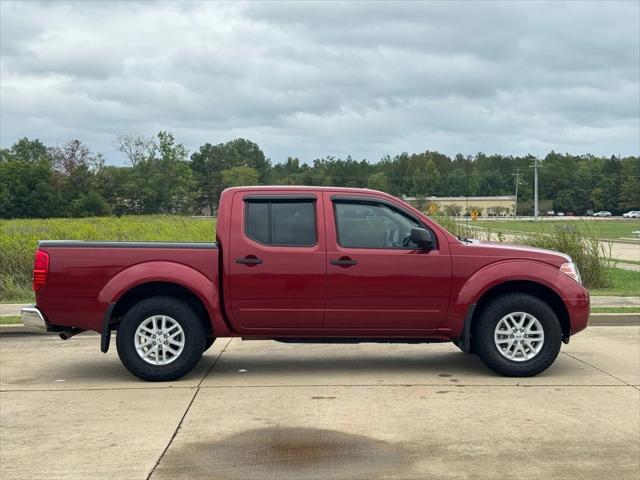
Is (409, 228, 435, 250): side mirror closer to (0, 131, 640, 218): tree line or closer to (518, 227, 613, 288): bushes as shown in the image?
(518, 227, 613, 288): bushes

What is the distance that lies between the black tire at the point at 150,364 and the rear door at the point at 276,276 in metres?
0.44

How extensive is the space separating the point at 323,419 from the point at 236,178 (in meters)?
86.9

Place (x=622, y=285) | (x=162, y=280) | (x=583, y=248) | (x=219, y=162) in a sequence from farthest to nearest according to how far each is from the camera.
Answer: (x=219, y=162) → (x=622, y=285) → (x=583, y=248) → (x=162, y=280)

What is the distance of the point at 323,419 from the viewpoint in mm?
5898

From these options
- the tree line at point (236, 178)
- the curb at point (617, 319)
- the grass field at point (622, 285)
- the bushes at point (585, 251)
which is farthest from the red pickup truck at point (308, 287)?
the tree line at point (236, 178)

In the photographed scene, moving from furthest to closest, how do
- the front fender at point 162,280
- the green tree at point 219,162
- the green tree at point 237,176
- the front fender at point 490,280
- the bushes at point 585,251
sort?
the green tree at point 219,162 < the green tree at point 237,176 < the bushes at point 585,251 < the front fender at point 490,280 < the front fender at point 162,280

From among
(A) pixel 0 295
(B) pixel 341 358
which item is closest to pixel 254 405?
(B) pixel 341 358

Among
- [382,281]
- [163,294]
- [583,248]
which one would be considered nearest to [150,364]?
[163,294]

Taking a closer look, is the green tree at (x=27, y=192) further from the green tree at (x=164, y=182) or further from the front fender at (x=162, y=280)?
the front fender at (x=162, y=280)

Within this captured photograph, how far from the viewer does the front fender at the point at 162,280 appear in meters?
7.16

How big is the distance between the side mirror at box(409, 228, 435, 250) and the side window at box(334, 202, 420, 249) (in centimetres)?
12

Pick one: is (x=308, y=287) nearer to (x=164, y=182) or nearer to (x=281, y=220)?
(x=281, y=220)

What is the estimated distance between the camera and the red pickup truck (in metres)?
7.21

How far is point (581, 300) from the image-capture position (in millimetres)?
7438
